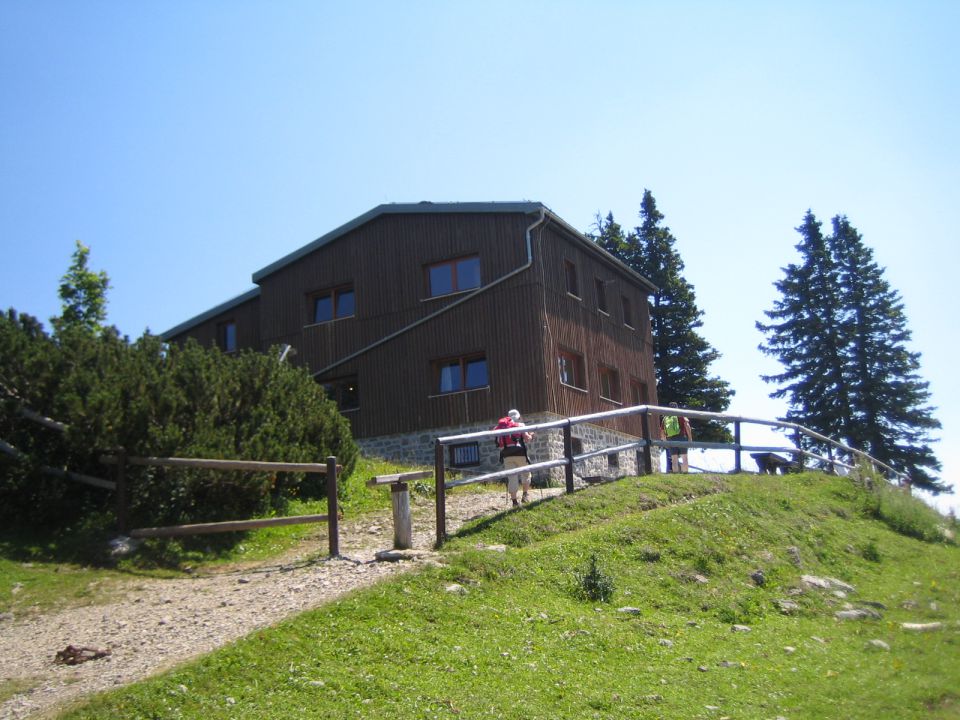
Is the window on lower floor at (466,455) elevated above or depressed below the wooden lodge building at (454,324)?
below

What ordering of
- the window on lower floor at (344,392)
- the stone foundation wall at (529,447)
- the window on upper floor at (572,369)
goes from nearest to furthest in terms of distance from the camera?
the stone foundation wall at (529,447) < the window on upper floor at (572,369) < the window on lower floor at (344,392)

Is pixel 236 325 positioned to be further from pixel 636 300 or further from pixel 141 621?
pixel 141 621

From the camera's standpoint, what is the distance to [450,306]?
25016mm

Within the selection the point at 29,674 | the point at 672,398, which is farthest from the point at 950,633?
the point at 672,398

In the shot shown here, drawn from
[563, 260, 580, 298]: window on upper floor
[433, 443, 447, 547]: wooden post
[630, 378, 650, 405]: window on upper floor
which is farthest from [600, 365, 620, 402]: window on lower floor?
[433, 443, 447, 547]: wooden post

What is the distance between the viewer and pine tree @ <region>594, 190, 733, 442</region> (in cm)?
4194

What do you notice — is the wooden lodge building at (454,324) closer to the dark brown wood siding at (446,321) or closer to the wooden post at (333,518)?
the dark brown wood siding at (446,321)

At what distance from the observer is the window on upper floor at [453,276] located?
2522 centimetres

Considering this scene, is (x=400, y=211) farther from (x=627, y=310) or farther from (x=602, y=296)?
(x=627, y=310)

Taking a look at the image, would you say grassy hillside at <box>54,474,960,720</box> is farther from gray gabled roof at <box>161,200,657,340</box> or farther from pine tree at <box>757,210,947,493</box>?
pine tree at <box>757,210,947,493</box>

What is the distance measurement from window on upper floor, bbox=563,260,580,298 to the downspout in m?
2.36

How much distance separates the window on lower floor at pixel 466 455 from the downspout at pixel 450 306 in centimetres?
356

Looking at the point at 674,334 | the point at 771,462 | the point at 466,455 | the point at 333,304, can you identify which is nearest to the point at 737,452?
the point at 771,462

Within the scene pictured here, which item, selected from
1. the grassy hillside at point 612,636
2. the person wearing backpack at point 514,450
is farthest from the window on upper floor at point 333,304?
the grassy hillside at point 612,636
